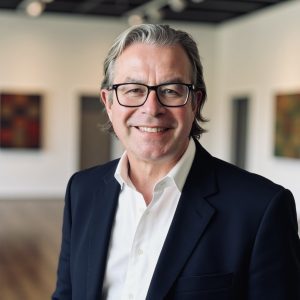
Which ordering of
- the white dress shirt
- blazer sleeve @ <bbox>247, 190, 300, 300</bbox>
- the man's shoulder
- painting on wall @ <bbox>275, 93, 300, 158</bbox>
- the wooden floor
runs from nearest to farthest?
blazer sleeve @ <bbox>247, 190, 300, 300</bbox>, the white dress shirt, the man's shoulder, the wooden floor, painting on wall @ <bbox>275, 93, 300, 158</bbox>

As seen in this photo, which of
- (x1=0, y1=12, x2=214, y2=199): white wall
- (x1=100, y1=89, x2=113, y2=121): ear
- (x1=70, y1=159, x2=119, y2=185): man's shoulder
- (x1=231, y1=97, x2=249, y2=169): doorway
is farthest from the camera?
(x1=231, y1=97, x2=249, y2=169): doorway

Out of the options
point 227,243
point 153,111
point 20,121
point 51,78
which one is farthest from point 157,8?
point 227,243

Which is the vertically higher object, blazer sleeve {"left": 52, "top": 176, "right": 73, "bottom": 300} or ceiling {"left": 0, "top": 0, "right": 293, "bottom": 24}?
ceiling {"left": 0, "top": 0, "right": 293, "bottom": 24}

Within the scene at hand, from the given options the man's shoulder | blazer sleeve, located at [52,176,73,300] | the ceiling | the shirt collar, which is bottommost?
blazer sleeve, located at [52,176,73,300]

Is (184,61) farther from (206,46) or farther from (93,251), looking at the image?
(206,46)

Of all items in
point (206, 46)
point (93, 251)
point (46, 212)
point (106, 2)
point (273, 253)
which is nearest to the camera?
point (273, 253)

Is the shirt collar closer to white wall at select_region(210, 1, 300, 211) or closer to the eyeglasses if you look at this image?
the eyeglasses

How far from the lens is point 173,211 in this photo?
1.89 m

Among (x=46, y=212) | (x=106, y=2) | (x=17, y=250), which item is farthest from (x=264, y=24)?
(x=17, y=250)

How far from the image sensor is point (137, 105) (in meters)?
1.78

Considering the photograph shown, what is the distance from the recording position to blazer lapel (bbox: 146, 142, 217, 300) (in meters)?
1.74

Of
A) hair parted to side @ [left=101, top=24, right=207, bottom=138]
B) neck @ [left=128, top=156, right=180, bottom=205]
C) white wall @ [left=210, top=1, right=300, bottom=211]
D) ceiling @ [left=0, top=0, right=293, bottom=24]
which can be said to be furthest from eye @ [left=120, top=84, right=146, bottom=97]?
white wall @ [left=210, top=1, right=300, bottom=211]

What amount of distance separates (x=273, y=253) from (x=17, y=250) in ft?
21.9

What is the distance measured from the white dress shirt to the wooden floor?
13.5 ft
